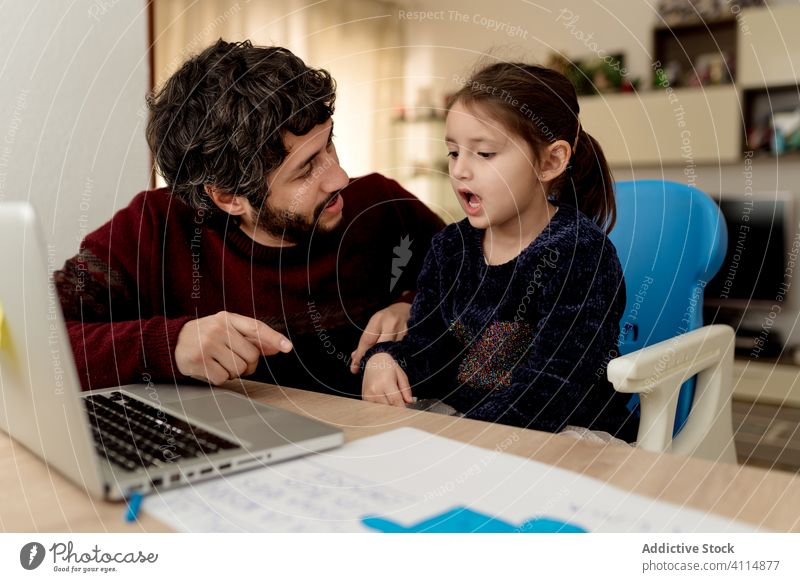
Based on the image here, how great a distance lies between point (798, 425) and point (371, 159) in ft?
5.75

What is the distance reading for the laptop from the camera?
1.25ft

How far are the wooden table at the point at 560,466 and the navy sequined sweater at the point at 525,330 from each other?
0.15 metres

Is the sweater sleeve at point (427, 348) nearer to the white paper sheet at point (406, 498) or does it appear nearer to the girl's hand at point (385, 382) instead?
the girl's hand at point (385, 382)

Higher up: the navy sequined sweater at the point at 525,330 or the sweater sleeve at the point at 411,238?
the sweater sleeve at the point at 411,238

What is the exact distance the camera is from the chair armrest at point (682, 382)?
24.7 inches

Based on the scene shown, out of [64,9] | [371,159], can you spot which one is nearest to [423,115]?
[371,159]

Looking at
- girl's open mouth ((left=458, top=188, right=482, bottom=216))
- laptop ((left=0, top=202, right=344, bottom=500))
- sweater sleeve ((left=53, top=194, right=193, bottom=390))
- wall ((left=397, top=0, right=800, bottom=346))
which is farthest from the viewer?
wall ((left=397, top=0, right=800, bottom=346))

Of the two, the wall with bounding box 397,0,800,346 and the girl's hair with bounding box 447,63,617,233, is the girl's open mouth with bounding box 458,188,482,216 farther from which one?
the wall with bounding box 397,0,800,346

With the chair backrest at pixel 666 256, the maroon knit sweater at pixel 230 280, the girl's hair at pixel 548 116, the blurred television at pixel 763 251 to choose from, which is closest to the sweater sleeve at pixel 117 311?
the maroon knit sweater at pixel 230 280

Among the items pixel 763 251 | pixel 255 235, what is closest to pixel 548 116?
pixel 255 235

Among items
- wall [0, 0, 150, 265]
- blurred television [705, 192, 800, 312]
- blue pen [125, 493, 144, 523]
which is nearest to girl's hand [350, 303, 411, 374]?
blue pen [125, 493, 144, 523]

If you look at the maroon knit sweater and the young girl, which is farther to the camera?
the maroon knit sweater

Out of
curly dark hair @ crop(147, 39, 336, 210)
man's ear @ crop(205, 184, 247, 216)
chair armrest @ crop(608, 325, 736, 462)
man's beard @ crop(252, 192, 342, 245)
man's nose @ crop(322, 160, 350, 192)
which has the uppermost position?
curly dark hair @ crop(147, 39, 336, 210)

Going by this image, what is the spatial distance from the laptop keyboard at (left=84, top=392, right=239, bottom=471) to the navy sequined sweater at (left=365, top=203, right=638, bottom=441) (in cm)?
29
